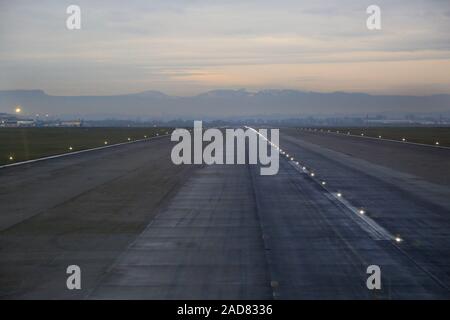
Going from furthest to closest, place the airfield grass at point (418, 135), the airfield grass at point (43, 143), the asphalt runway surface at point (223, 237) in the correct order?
the airfield grass at point (418, 135) → the airfield grass at point (43, 143) → the asphalt runway surface at point (223, 237)

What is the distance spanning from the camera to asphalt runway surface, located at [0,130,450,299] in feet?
42.9

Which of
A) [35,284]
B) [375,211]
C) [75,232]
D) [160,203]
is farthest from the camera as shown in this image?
[160,203]

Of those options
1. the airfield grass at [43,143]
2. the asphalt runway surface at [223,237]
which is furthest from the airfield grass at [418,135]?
the asphalt runway surface at [223,237]

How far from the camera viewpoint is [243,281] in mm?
13406

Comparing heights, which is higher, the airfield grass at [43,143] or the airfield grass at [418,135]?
the airfield grass at [43,143]

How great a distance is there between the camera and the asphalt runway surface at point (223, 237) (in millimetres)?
13086

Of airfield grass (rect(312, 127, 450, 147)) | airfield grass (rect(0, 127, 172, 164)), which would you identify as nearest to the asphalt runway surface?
airfield grass (rect(0, 127, 172, 164))

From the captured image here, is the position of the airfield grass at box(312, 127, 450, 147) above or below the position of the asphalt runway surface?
below

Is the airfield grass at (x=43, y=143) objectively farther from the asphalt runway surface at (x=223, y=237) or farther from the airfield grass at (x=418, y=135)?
the airfield grass at (x=418, y=135)

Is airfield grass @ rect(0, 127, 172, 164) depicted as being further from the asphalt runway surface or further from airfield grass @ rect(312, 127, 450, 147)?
airfield grass @ rect(312, 127, 450, 147)

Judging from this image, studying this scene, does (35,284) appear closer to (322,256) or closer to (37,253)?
(37,253)
